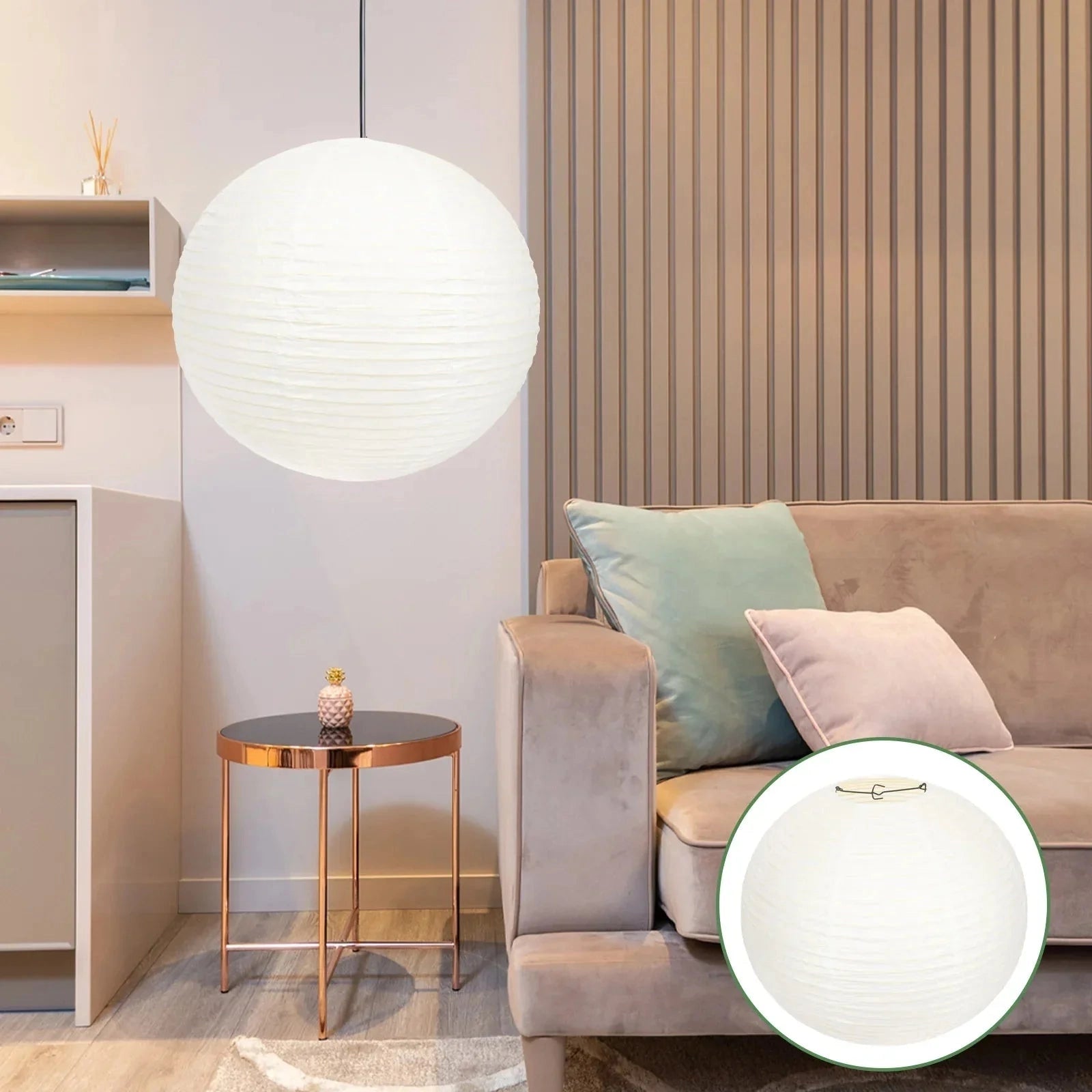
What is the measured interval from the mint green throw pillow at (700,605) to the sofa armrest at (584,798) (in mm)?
286

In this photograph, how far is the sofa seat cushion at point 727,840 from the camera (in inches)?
52.4

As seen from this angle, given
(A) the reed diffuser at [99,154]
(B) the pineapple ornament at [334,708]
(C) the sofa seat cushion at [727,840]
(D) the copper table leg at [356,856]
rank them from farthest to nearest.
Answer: (A) the reed diffuser at [99,154] → (D) the copper table leg at [356,856] → (B) the pineapple ornament at [334,708] → (C) the sofa seat cushion at [727,840]

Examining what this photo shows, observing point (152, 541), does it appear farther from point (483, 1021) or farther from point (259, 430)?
point (483, 1021)

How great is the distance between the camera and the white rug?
1549 mm

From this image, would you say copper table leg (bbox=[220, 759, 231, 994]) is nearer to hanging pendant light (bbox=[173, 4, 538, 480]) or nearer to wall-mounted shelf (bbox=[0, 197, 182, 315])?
hanging pendant light (bbox=[173, 4, 538, 480])

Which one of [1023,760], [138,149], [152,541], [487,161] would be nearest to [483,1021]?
[1023,760]

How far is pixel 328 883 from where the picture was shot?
8.09ft

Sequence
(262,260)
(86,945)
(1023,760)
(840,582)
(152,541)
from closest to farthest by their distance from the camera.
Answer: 1. (262,260)
2. (1023,760)
3. (86,945)
4. (840,582)
5. (152,541)

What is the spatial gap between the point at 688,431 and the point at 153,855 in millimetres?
1477

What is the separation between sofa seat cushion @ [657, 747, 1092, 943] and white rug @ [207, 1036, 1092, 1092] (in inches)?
13.3

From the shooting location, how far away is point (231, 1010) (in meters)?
1.86

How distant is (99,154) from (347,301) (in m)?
1.31

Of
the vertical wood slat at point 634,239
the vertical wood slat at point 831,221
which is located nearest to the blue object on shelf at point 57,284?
the vertical wood slat at point 634,239

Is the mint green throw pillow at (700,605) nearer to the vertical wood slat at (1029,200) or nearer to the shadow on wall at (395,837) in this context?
the shadow on wall at (395,837)
